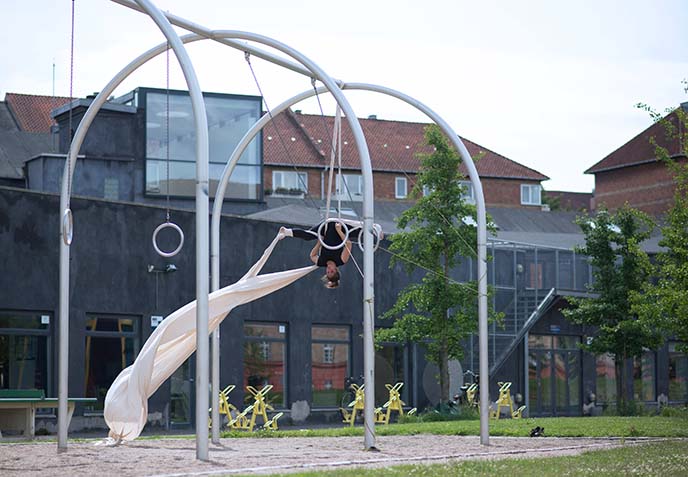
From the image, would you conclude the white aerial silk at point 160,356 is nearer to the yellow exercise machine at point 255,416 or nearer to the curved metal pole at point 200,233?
the curved metal pole at point 200,233

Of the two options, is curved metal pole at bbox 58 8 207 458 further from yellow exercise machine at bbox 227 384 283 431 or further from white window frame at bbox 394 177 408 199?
white window frame at bbox 394 177 408 199

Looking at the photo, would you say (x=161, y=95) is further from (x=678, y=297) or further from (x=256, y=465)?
(x=256, y=465)

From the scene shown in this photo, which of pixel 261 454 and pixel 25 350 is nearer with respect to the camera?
pixel 261 454

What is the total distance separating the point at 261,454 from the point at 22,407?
25.2ft

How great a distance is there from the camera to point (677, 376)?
4225 cm

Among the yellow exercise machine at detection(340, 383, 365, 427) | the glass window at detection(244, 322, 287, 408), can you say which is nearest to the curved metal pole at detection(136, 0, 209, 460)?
the yellow exercise machine at detection(340, 383, 365, 427)

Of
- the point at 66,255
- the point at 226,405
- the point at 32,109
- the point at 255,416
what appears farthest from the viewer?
the point at 32,109

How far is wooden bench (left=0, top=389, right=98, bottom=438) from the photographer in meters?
21.7

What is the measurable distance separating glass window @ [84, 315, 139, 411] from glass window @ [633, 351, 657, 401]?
18504 mm

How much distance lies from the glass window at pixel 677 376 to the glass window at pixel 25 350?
22656 millimetres

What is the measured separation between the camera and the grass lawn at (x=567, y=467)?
42.4 ft

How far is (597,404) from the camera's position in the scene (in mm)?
39625

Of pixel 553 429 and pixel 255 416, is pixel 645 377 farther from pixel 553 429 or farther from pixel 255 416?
pixel 553 429

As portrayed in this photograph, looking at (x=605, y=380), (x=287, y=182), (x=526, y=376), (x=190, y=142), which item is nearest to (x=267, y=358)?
(x=190, y=142)
